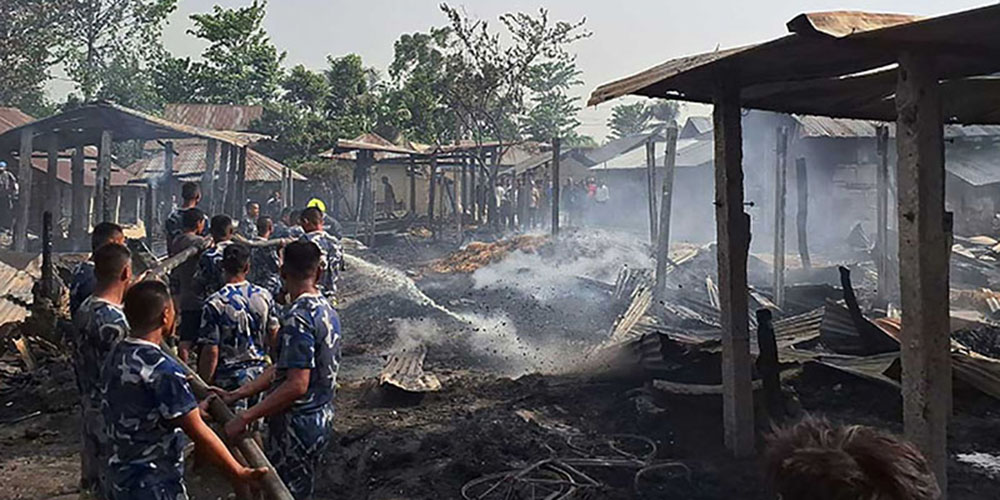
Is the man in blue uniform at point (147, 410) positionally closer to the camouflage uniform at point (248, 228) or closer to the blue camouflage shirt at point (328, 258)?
the blue camouflage shirt at point (328, 258)

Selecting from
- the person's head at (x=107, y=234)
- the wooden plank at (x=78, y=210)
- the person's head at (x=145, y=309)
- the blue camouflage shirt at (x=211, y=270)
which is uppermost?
the wooden plank at (x=78, y=210)

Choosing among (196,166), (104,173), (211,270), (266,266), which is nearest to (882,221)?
(266,266)

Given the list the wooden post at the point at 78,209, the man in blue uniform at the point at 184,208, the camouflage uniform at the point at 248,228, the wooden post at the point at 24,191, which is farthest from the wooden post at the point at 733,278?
the wooden post at the point at 78,209

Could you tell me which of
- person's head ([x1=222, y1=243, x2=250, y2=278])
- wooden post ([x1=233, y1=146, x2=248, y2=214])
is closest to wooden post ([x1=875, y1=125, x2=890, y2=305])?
person's head ([x1=222, y1=243, x2=250, y2=278])

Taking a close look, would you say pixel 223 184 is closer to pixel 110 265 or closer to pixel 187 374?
pixel 110 265

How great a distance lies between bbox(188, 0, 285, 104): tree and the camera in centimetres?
4936

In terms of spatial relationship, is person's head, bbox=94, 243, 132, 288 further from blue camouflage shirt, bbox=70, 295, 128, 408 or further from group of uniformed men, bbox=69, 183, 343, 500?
blue camouflage shirt, bbox=70, 295, 128, 408

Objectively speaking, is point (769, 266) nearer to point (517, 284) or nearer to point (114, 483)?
point (517, 284)

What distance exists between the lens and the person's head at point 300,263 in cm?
Result: 451

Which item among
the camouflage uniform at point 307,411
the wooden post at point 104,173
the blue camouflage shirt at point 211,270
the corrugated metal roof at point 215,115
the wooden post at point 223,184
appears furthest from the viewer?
the corrugated metal roof at point 215,115

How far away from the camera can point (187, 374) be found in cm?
400

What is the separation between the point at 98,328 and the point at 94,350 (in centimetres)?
17

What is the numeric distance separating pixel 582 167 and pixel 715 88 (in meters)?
40.6

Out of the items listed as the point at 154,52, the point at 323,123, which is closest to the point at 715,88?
the point at 323,123
